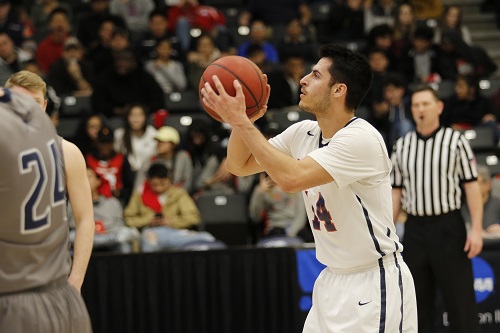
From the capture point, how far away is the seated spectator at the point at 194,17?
13.1 metres

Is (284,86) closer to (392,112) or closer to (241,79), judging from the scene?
(392,112)

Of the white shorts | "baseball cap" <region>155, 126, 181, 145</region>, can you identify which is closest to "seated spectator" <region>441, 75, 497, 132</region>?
"baseball cap" <region>155, 126, 181, 145</region>

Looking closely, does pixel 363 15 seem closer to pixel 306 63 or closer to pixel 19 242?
pixel 306 63

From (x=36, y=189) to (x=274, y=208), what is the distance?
19.1ft

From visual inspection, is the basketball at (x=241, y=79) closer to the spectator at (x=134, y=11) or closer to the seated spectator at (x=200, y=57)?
the seated spectator at (x=200, y=57)

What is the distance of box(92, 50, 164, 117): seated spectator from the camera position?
433 inches

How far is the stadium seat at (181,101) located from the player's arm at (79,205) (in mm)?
7089

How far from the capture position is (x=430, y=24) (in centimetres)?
1385

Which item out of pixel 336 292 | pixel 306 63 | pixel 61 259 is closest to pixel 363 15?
pixel 306 63

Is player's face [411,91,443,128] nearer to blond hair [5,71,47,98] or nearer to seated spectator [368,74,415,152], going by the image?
blond hair [5,71,47,98]

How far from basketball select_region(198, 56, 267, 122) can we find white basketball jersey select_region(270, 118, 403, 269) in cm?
38

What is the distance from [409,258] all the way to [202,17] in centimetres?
736

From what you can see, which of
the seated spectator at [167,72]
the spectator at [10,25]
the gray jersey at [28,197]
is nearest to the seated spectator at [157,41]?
the seated spectator at [167,72]

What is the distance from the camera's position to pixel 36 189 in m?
3.19
